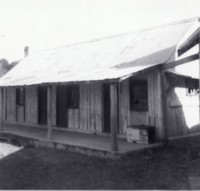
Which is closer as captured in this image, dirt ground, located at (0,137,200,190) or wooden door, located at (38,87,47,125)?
dirt ground, located at (0,137,200,190)

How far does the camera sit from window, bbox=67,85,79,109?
45.5ft

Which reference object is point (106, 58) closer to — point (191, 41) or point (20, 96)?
point (191, 41)

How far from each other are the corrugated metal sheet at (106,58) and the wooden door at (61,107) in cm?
84

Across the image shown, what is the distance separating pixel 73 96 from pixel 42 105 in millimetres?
2852

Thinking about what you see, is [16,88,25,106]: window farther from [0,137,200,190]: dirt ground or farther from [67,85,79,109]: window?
[0,137,200,190]: dirt ground

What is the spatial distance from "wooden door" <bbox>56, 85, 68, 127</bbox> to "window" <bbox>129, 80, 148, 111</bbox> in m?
4.11

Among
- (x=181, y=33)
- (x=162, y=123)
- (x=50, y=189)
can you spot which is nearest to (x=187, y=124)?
(x=162, y=123)

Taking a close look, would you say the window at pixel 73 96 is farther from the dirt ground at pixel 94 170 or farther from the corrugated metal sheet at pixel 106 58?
the dirt ground at pixel 94 170

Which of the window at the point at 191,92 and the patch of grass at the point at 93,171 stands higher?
the window at the point at 191,92

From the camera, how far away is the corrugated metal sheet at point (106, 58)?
434 inches

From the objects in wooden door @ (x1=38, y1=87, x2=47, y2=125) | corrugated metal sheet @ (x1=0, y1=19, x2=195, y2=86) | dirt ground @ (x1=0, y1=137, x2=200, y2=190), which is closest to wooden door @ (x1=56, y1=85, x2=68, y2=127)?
corrugated metal sheet @ (x1=0, y1=19, x2=195, y2=86)

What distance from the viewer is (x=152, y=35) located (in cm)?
1350

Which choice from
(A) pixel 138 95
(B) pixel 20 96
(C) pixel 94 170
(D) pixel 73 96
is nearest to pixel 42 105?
(B) pixel 20 96

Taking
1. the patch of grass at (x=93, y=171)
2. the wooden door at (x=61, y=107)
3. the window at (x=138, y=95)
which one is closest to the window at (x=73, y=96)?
the wooden door at (x=61, y=107)
